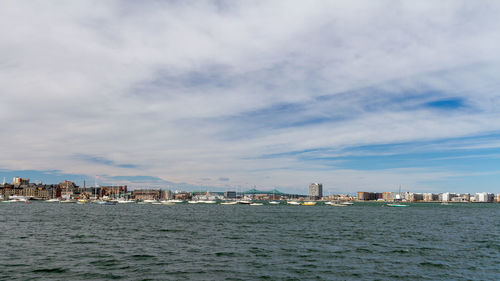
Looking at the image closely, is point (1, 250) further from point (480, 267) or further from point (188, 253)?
point (480, 267)

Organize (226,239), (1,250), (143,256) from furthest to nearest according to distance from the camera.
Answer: (226,239), (1,250), (143,256)

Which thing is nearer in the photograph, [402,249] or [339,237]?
[402,249]

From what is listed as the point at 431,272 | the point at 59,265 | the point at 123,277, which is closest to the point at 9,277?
the point at 59,265

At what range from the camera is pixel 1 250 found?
45938 millimetres

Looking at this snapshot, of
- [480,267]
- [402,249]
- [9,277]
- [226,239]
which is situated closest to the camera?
[9,277]

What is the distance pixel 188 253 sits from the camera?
45594mm

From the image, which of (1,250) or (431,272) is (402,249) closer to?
(431,272)

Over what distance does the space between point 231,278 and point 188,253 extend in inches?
545

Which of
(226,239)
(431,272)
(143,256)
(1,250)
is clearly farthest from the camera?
(226,239)

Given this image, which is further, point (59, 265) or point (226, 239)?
point (226, 239)

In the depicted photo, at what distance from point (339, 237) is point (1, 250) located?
51.0 m

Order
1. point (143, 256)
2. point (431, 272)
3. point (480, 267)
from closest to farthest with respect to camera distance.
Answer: point (431, 272)
point (480, 267)
point (143, 256)

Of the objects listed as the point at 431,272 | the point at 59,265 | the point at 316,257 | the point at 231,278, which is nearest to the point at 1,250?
the point at 59,265

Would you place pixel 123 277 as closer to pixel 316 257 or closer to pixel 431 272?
pixel 316 257
